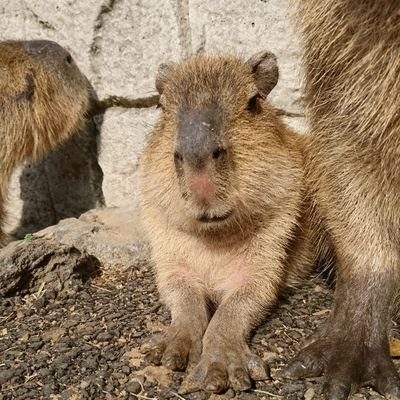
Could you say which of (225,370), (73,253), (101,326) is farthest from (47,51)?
(225,370)

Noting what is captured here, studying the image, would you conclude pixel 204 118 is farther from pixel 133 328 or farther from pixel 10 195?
pixel 10 195

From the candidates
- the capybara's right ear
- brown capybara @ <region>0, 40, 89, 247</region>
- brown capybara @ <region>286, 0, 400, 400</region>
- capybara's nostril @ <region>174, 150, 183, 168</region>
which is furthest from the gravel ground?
brown capybara @ <region>0, 40, 89, 247</region>

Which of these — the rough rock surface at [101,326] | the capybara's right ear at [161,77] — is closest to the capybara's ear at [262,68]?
the capybara's right ear at [161,77]

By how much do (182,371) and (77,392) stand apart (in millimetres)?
354

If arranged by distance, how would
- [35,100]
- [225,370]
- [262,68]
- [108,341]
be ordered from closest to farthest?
[225,370]
[108,341]
[262,68]
[35,100]

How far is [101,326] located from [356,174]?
3.82 ft

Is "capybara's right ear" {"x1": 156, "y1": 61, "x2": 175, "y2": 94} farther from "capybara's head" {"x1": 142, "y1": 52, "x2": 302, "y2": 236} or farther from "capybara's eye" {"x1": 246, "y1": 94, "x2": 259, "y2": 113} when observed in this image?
"capybara's eye" {"x1": 246, "y1": 94, "x2": 259, "y2": 113}

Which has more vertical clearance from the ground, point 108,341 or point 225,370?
point 225,370

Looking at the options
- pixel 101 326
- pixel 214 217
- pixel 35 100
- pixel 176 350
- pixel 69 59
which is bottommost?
pixel 101 326

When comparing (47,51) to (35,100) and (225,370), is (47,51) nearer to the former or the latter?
(35,100)

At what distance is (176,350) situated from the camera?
2.47 m

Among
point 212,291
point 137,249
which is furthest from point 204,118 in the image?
point 137,249

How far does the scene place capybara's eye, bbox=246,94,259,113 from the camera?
284 cm

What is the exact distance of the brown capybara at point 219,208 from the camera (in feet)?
8.21
